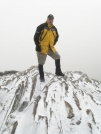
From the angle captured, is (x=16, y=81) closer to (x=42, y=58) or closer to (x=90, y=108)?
(x=42, y=58)

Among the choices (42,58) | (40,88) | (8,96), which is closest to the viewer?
(8,96)

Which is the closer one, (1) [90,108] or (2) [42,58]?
(1) [90,108]

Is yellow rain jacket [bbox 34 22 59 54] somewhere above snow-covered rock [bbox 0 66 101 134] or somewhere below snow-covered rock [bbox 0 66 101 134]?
above

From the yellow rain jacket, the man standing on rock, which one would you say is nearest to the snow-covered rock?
the man standing on rock

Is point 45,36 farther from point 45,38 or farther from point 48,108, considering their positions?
point 48,108

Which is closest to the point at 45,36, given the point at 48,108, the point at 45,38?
the point at 45,38

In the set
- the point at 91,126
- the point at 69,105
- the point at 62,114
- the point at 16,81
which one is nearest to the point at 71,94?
the point at 69,105

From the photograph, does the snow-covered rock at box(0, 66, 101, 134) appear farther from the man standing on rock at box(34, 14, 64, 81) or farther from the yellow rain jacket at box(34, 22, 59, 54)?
the yellow rain jacket at box(34, 22, 59, 54)

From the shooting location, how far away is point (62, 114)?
7.48m

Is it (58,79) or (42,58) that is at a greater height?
(42,58)

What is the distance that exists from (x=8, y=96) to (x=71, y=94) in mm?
3082

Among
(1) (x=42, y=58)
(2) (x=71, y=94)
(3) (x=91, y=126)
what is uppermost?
(1) (x=42, y=58)

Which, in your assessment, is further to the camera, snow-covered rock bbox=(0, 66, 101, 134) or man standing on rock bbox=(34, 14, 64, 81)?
man standing on rock bbox=(34, 14, 64, 81)

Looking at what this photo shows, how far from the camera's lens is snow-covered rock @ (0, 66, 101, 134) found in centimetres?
673
